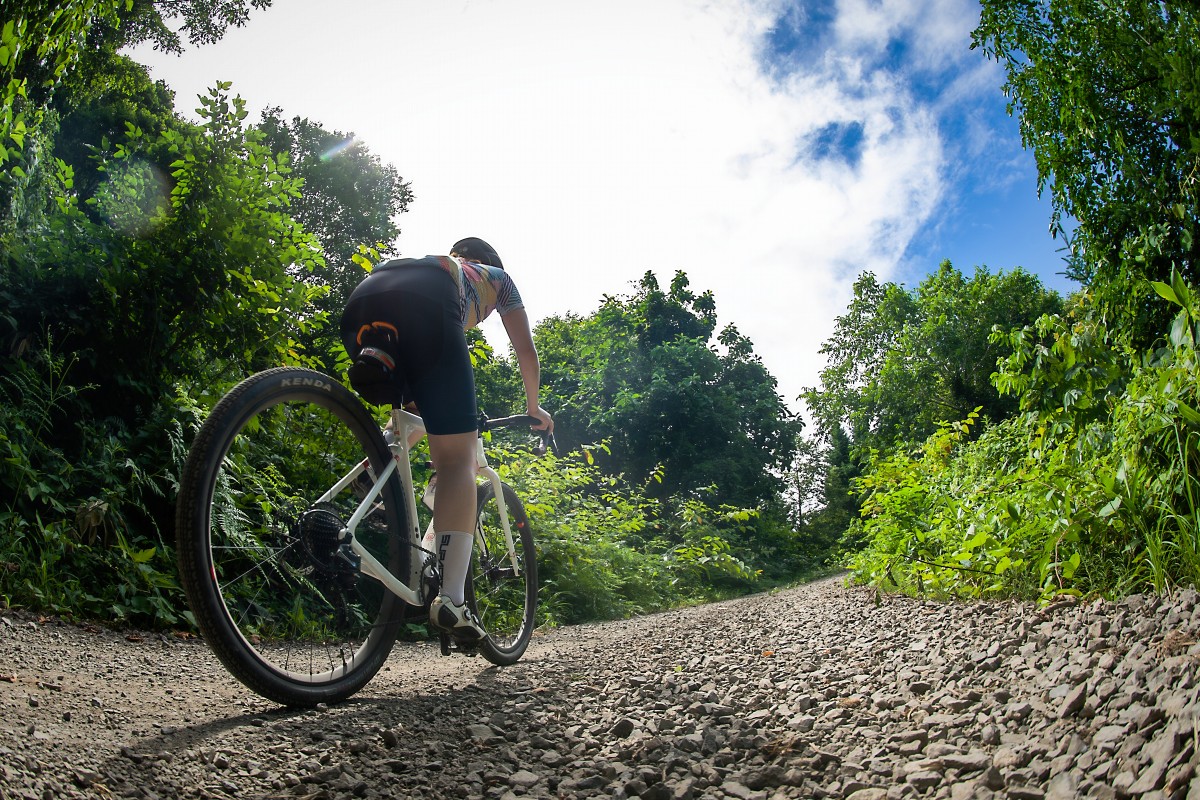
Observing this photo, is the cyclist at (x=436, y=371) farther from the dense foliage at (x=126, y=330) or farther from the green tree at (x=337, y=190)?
the green tree at (x=337, y=190)

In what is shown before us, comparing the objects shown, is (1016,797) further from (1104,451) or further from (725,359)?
(725,359)

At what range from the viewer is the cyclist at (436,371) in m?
2.65

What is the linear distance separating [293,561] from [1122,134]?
165 inches

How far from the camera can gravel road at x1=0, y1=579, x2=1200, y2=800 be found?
162 cm

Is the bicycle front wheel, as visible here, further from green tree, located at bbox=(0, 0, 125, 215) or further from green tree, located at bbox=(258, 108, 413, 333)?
green tree, located at bbox=(258, 108, 413, 333)

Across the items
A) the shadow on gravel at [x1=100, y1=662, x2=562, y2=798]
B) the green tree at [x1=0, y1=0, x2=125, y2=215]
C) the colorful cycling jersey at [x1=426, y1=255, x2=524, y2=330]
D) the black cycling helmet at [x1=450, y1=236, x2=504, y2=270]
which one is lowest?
the shadow on gravel at [x1=100, y1=662, x2=562, y2=798]

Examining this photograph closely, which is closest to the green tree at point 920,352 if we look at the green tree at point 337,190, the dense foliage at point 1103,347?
the green tree at point 337,190

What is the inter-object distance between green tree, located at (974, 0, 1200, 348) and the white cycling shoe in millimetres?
3262

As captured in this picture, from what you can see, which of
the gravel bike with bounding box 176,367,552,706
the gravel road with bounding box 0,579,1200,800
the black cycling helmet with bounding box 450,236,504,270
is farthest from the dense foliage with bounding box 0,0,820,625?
the black cycling helmet with bounding box 450,236,504,270

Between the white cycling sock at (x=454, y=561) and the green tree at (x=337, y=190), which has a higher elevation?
the green tree at (x=337, y=190)

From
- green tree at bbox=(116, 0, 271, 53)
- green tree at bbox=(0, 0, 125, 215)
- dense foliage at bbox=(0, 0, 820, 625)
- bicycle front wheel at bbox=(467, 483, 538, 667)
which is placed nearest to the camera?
green tree at bbox=(0, 0, 125, 215)

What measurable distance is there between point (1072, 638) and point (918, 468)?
221 inches

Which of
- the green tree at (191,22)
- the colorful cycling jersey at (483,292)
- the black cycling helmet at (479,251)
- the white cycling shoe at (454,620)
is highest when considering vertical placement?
the green tree at (191,22)

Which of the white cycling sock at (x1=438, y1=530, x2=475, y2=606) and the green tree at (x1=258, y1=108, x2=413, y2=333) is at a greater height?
the green tree at (x1=258, y1=108, x2=413, y2=333)
